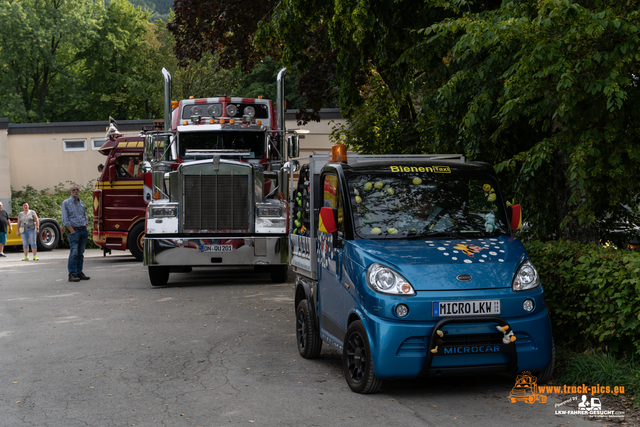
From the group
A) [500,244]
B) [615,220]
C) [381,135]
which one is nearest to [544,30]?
[500,244]

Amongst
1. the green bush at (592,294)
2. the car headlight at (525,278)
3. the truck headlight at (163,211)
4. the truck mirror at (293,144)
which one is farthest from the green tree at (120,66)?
the car headlight at (525,278)

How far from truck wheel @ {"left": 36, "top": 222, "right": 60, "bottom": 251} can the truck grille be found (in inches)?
585

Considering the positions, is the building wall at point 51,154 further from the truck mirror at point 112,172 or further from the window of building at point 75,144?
the truck mirror at point 112,172

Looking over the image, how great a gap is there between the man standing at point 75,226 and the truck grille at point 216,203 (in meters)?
2.64

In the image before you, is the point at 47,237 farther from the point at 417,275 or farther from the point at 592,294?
the point at 592,294

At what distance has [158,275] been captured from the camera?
1416 centimetres

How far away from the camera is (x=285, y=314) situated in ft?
34.7

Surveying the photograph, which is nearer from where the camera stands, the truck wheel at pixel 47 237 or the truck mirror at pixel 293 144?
the truck mirror at pixel 293 144

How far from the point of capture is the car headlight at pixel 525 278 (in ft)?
19.3

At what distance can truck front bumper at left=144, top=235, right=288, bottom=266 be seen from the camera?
1350 cm

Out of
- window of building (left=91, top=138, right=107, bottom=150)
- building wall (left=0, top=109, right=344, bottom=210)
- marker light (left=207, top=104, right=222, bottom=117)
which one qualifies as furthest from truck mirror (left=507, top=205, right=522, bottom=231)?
window of building (left=91, top=138, right=107, bottom=150)

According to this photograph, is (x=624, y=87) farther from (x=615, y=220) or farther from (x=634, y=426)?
(x=634, y=426)

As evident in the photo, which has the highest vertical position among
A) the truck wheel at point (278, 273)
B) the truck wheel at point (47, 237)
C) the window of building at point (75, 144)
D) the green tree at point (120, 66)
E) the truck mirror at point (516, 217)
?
the green tree at point (120, 66)

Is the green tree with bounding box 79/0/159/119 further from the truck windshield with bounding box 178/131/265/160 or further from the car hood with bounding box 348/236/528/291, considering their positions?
the car hood with bounding box 348/236/528/291
